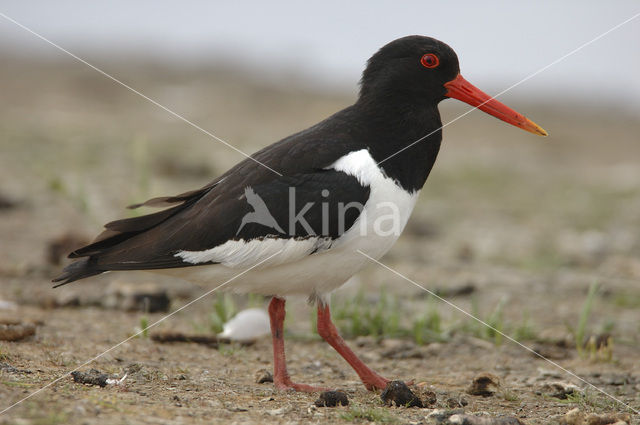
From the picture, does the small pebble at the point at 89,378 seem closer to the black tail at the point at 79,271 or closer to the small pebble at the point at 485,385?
the black tail at the point at 79,271

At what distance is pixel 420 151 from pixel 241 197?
1.20 metres

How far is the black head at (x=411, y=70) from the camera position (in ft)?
16.1

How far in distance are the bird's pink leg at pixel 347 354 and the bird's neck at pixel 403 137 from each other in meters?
1.02

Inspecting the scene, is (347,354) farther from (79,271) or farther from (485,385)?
(79,271)

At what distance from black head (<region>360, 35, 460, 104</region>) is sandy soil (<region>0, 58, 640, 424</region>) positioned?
1.92m

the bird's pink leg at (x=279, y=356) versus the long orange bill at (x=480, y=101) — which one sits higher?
the long orange bill at (x=480, y=101)

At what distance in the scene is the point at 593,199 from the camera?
514 inches

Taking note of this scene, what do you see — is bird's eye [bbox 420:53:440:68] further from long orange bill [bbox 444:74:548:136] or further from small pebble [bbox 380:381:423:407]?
small pebble [bbox 380:381:423:407]

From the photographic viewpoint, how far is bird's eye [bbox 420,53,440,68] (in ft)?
16.3

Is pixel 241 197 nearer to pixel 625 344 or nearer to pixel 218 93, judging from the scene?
pixel 625 344

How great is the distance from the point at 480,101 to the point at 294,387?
2428 mm

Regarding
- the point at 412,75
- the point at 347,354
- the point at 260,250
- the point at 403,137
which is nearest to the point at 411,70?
the point at 412,75

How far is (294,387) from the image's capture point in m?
4.49

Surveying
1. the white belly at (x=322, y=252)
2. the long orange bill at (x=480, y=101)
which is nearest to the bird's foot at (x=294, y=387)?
the white belly at (x=322, y=252)
